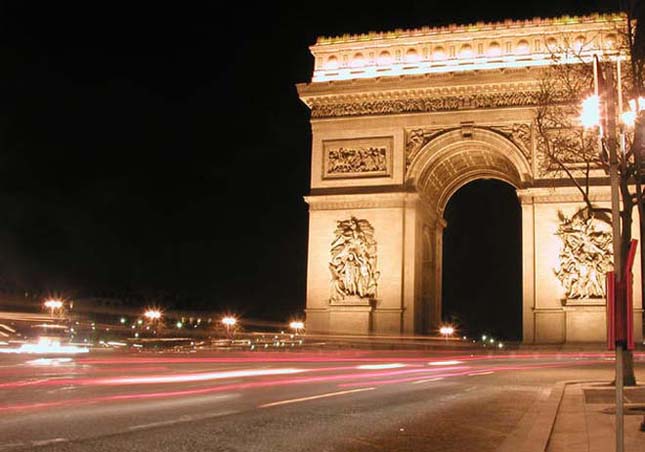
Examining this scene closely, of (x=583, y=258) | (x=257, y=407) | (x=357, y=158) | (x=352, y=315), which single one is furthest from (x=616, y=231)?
(x=357, y=158)

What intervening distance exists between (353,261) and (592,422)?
975 inches

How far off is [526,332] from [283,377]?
17180 millimetres

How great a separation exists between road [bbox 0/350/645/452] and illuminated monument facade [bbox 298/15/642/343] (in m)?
11.4

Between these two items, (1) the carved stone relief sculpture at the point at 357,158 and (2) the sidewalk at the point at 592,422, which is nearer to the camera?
(2) the sidewalk at the point at 592,422

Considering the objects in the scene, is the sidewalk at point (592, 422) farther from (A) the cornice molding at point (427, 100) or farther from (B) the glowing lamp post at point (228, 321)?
(B) the glowing lamp post at point (228, 321)

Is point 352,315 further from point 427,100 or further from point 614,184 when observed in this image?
point 614,184

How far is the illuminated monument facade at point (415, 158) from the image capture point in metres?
33.1

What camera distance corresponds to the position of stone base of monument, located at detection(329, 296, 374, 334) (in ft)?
112

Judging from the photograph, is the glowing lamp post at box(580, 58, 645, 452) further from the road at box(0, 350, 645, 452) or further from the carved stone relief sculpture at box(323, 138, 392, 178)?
the carved stone relief sculpture at box(323, 138, 392, 178)

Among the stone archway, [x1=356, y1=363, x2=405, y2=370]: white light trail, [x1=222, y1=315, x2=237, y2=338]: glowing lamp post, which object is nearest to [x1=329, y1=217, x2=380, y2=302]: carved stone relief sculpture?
the stone archway

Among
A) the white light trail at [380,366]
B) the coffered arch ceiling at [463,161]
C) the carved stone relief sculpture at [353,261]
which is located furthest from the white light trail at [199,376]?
the coffered arch ceiling at [463,161]

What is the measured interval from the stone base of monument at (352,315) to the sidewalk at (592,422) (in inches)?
778

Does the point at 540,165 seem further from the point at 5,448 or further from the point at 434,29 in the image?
the point at 5,448

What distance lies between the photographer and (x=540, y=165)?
33625mm
